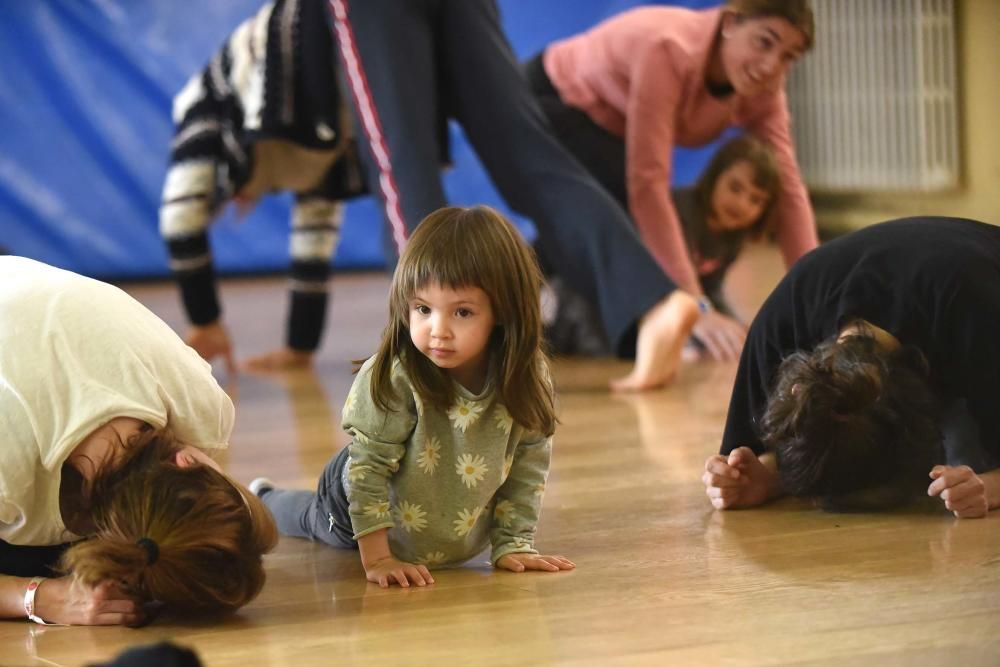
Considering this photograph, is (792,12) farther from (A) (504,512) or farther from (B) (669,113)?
(A) (504,512)

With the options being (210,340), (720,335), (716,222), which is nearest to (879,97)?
(716,222)

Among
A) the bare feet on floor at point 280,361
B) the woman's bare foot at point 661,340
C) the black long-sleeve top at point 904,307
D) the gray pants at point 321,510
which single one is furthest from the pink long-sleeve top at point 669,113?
the gray pants at point 321,510

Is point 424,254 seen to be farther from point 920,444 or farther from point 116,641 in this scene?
point 920,444

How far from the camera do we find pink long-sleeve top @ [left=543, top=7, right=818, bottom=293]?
2.53 metres

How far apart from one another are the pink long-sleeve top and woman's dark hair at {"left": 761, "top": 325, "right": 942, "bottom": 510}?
1177mm

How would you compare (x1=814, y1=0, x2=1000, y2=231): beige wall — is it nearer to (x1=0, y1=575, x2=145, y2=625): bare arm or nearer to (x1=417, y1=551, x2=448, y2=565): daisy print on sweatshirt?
(x1=417, y1=551, x2=448, y2=565): daisy print on sweatshirt

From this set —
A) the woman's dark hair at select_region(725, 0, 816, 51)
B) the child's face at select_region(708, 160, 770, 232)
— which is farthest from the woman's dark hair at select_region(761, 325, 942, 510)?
the child's face at select_region(708, 160, 770, 232)

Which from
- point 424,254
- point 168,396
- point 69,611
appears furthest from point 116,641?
point 424,254

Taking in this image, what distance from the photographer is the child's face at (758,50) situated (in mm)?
2311

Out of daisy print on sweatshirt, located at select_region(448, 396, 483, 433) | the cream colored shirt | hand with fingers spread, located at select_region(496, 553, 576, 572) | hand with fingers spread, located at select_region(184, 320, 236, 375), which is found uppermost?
the cream colored shirt

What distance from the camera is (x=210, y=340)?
2.66 m

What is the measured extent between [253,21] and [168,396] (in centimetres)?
159

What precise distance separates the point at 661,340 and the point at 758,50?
57 cm

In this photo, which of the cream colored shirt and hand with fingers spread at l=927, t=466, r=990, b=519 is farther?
hand with fingers spread at l=927, t=466, r=990, b=519
